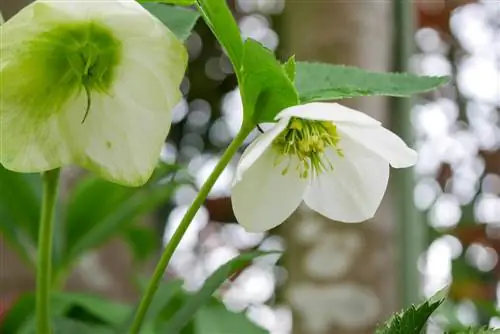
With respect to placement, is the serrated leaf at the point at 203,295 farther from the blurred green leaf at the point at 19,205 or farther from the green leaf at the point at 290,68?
the blurred green leaf at the point at 19,205

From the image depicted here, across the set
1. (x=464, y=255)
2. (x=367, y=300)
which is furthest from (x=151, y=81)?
(x=464, y=255)

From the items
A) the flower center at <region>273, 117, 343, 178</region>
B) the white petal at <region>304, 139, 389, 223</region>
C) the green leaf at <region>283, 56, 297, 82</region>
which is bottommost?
the white petal at <region>304, 139, 389, 223</region>

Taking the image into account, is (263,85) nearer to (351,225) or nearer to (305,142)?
(305,142)

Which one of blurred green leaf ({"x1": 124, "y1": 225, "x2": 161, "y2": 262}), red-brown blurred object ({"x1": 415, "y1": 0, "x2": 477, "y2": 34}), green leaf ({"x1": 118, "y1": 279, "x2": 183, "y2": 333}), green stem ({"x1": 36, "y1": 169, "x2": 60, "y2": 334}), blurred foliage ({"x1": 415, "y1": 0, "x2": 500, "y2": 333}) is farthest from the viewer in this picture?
red-brown blurred object ({"x1": 415, "y1": 0, "x2": 477, "y2": 34})

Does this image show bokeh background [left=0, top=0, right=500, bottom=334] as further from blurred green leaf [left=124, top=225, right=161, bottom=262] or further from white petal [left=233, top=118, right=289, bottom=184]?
white petal [left=233, top=118, right=289, bottom=184]

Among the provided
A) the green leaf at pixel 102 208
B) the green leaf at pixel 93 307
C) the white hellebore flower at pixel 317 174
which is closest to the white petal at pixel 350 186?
the white hellebore flower at pixel 317 174

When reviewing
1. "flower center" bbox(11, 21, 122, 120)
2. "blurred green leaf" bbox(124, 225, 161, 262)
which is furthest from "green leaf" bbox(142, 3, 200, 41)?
"blurred green leaf" bbox(124, 225, 161, 262)
